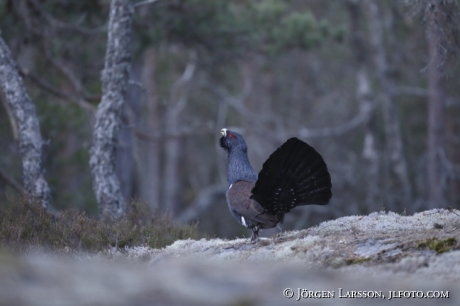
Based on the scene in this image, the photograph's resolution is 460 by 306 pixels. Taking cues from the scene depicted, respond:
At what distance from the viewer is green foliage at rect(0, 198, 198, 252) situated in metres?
8.05

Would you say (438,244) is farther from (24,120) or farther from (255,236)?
(24,120)

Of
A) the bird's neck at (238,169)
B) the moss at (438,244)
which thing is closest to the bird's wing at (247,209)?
the bird's neck at (238,169)

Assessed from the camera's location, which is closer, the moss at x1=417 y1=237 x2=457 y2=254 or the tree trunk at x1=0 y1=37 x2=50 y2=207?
the moss at x1=417 y1=237 x2=457 y2=254

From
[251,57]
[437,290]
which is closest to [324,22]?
[251,57]

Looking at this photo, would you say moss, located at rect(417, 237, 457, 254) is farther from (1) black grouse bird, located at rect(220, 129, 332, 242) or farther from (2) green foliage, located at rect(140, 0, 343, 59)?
(2) green foliage, located at rect(140, 0, 343, 59)

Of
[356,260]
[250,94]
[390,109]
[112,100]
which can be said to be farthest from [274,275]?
[250,94]

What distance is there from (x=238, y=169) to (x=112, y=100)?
10.9 feet

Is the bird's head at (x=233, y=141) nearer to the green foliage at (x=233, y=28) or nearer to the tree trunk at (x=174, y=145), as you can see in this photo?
the green foliage at (x=233, y=28)

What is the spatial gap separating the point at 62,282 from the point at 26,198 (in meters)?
5.51

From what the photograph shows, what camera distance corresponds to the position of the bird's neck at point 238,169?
28.4 feet

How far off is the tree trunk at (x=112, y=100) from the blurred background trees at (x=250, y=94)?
1.10 ft

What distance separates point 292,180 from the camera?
773cm

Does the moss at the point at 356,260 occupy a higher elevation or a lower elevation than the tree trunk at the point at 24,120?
lower

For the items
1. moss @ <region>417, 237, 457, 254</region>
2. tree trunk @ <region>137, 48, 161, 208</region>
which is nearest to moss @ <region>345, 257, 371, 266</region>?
moss @ <region>417, 237, 457, 254</region>
